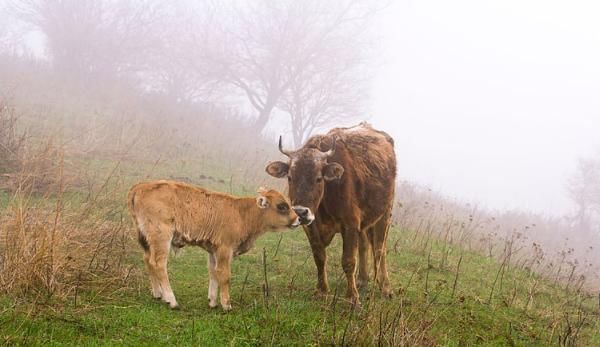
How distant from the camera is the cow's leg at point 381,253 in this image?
22.7 feet

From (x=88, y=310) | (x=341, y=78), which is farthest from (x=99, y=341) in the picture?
(x=341, y=78)

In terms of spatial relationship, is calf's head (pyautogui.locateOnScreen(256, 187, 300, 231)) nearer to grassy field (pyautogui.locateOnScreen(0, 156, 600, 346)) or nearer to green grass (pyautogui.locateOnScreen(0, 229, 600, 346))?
grassy field (pyautogui.locateOnScreen(0, 156, 600, 346))

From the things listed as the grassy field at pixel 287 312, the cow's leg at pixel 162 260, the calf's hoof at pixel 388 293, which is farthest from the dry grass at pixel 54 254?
the calf's hoof at pixel 388 293

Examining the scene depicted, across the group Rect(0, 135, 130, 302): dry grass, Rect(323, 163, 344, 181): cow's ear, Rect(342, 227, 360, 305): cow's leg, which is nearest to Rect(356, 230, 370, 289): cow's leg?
Rect(342, 227, 360, 305): cow's leg

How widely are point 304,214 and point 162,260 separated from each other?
161 cm

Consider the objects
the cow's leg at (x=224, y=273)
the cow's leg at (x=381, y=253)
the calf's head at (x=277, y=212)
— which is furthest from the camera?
the cow's leg at (x=381, y=253)

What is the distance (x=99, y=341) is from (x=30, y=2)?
30.7 m

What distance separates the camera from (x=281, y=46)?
2923 centimetres

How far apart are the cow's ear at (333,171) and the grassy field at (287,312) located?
4.08ft

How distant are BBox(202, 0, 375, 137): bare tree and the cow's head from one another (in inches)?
948

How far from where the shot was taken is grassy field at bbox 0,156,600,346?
413 centimetres

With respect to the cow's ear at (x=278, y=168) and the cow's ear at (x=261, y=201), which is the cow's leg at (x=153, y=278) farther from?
the cow's ear at (x=278, y=168)

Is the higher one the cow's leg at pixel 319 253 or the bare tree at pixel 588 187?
the bare tree at pixel 588 187

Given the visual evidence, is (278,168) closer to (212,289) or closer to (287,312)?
(212,289)
